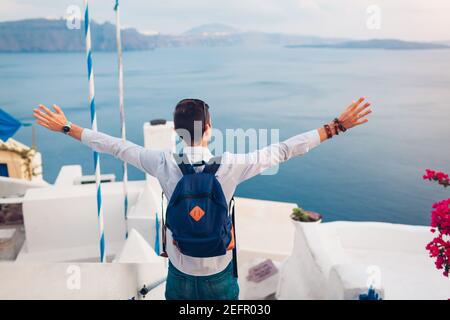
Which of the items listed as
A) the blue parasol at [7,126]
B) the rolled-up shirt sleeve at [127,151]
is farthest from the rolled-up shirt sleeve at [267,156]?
the blue parasol at [7,126]

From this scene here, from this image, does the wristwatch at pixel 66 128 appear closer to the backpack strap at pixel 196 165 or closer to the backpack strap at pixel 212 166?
the backpack strap at pixel 196 165

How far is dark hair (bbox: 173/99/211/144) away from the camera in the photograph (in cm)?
168

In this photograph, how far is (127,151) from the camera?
1.78 meters

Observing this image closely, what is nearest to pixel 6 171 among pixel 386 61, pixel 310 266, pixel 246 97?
pixel 310 266

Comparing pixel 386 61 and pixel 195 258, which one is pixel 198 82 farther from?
pixel 195 258

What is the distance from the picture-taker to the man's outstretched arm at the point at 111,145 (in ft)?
5.75

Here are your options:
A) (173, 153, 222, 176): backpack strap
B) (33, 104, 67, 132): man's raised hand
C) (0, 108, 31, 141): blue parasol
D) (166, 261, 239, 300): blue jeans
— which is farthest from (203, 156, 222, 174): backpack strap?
(0, 108, 31, 141): blue parasol

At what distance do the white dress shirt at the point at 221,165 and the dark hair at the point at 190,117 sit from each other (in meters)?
0.05

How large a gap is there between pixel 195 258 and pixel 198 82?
11054 cm

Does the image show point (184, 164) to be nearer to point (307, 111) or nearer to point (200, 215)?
point (200, 215)

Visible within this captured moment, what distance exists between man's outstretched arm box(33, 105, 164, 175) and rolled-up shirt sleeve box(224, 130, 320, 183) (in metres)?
0.28

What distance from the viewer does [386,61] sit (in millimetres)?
126062

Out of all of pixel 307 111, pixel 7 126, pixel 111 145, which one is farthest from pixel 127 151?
pixel 307 111

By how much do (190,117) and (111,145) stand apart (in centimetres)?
34
